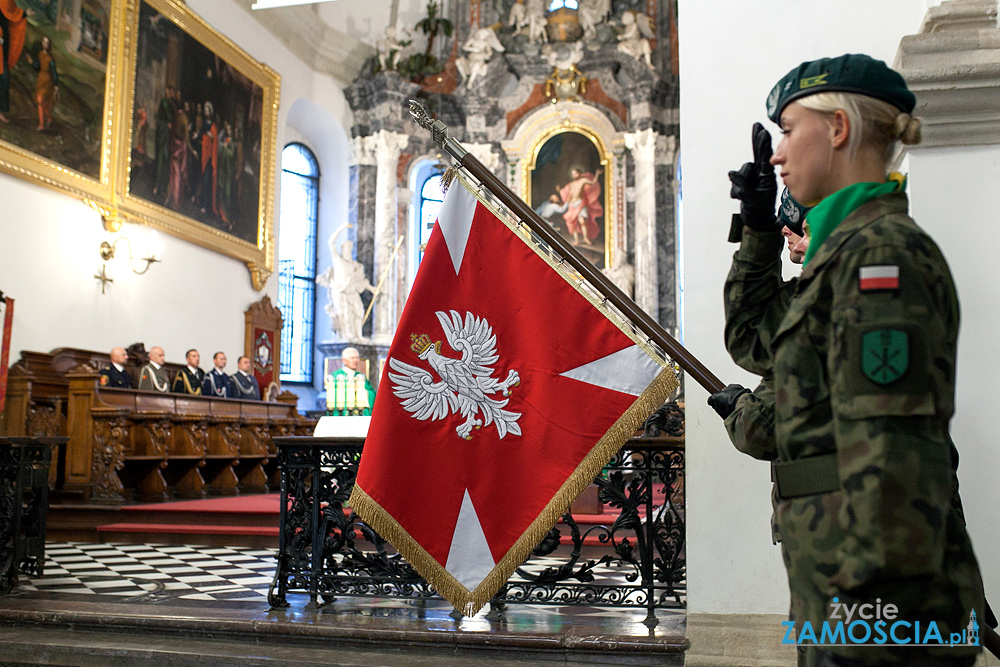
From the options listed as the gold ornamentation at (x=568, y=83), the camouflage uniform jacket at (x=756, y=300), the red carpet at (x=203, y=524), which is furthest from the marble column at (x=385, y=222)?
the camouflage uniform jacket at (x=756, y=300)

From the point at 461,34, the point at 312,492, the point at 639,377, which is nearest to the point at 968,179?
the point at 639,377

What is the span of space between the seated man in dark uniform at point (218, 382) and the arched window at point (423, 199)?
4788mm

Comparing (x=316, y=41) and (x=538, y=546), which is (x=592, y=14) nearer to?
(x=316, y=41)

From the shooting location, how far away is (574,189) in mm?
15359

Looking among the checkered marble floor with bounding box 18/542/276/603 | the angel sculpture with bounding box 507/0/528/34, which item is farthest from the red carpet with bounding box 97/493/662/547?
the angel sculpture with bounding box 507/0/528/34

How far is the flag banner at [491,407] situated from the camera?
9.98 feet

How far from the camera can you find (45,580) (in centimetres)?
483

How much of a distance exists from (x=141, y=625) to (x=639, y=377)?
2371 millimetres

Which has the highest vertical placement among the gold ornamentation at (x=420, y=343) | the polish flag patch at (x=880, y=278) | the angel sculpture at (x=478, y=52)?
the angel sculpture at (x=478, y=52)

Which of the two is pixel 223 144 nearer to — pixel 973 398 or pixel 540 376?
pixel 540 376

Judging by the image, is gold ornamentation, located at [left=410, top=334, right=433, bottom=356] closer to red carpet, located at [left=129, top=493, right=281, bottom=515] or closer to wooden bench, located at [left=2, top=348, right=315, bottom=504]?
red carpet, located at [left=129, top=493, right=281, bottom=515]

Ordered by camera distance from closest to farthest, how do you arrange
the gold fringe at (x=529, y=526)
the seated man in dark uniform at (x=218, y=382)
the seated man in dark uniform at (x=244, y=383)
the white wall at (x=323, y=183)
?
the gold fringe at (x=529, y=526), the seated man in dark uniform at (x=218, y=382), the seated man in dark uniform at (x=244, y=383), the white wall at (x=323, y=183)

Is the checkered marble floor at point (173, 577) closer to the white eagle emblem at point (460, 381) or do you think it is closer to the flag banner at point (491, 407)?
the flag banner at point (491, 407)

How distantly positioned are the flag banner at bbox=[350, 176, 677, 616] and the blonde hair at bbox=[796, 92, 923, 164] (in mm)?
1681
